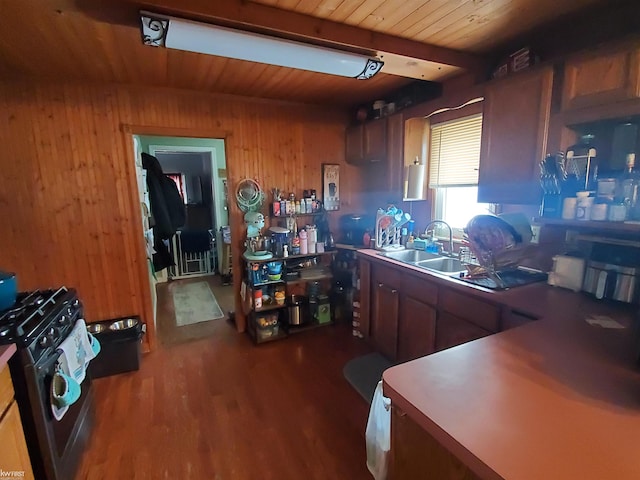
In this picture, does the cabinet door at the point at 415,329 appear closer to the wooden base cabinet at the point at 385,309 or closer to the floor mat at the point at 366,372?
the wooden base cabinet at the point at 385,309

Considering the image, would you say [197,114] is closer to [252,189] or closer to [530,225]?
[252,189]

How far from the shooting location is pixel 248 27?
169 centimetres

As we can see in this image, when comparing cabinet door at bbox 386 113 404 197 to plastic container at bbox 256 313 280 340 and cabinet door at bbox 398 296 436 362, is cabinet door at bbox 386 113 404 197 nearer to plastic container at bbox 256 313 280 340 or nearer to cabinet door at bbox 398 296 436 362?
cabinet door at bbox 398 296 436 362

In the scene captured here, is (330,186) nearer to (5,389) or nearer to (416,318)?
(416,318)

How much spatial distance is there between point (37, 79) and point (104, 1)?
1403 mm

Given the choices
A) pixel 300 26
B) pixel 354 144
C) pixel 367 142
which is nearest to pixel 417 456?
pixel 300 26

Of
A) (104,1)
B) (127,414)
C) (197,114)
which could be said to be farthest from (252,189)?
(127,414)

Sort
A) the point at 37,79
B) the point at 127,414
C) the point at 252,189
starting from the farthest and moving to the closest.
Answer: the point at 252,189 → the point at 37,79 → the point at 127,414

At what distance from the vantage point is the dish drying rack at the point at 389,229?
9.34 feet

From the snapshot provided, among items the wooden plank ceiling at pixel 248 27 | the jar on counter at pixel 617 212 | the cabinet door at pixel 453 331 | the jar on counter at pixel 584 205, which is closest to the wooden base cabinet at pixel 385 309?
the cabinet door at pixel 453 331

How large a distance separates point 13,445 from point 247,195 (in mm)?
2268

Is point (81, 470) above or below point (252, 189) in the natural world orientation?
below

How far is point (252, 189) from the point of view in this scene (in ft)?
10.1

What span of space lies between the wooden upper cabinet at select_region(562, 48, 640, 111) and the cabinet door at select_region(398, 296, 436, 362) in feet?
4.53
